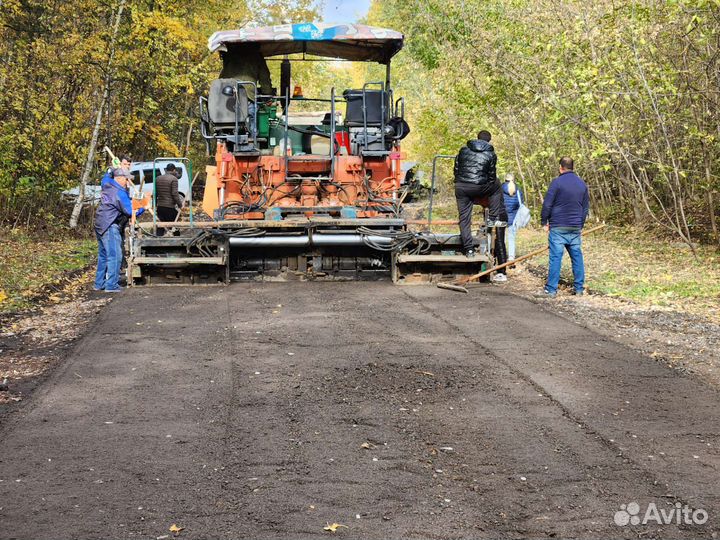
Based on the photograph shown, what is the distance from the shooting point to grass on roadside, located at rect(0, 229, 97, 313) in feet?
41.9

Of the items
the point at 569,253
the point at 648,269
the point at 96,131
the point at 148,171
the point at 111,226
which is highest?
the point at 96,131

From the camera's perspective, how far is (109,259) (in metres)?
13.4

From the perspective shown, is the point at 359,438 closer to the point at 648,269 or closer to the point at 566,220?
the point at 566,220

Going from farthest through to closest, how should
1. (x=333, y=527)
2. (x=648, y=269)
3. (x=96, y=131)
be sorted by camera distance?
(x=96, y=131) < (x=648, y=269) < (x=333, y=527)

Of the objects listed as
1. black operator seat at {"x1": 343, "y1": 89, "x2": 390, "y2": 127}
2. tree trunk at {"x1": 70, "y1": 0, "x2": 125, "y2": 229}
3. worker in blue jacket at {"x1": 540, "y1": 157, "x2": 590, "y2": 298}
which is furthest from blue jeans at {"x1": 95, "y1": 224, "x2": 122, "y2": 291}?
tree trunk at {"x1": 70, "y1": 0, "x2": 125, "y2": 229}

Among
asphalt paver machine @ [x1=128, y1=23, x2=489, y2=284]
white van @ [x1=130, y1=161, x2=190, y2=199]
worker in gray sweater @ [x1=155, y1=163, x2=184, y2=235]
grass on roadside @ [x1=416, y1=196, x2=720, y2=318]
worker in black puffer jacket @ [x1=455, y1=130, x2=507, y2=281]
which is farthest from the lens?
white van @ [x1=130, y1=161, x2=190, y2=199]

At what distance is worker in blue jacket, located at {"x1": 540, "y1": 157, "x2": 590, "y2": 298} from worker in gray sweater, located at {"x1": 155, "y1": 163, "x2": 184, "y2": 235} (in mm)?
7043

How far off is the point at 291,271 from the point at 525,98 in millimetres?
11166

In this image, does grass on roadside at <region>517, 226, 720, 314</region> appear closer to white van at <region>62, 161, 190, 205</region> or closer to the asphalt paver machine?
the asphalt paver machine

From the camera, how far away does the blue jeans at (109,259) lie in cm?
1336

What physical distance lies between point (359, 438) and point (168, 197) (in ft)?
37.7

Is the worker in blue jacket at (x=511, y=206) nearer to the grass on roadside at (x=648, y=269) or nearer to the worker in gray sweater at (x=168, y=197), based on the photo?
the grass on roadside at (x=648, y=269)

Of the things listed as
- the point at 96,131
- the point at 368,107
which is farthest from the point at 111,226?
the point at 96,131

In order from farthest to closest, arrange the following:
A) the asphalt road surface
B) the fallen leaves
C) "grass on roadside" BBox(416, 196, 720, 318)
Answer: "grass on roadside" BBox(416, 196, 720, 318) < the asphalt road surface < the fallen leaves
